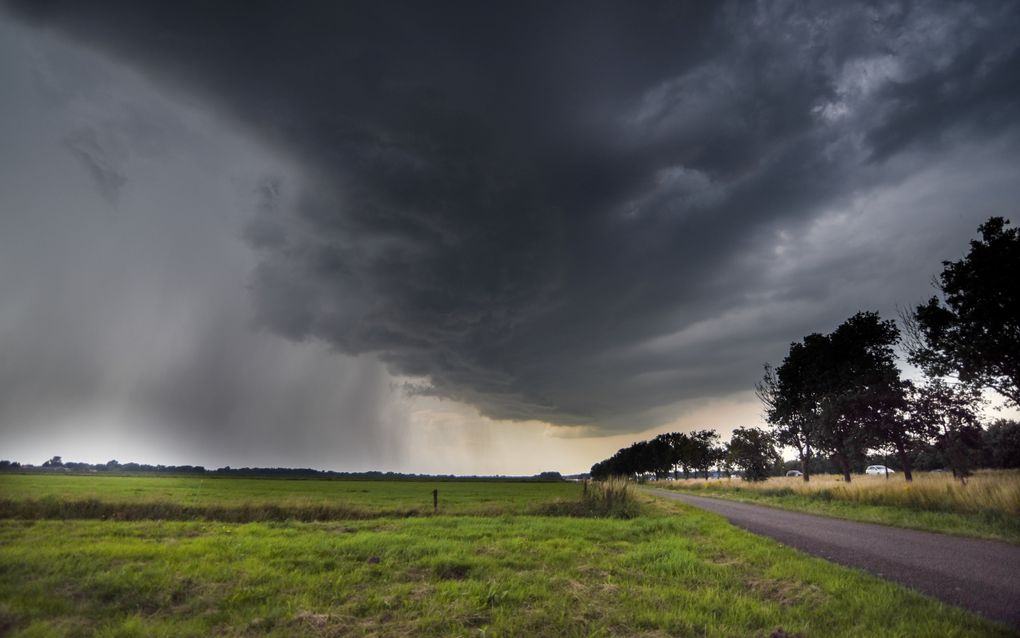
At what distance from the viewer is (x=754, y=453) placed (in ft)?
250

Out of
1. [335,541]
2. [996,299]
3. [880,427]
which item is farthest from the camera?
[880,427]

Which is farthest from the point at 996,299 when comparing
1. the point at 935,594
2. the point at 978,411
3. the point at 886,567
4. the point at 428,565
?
the point at 428,565

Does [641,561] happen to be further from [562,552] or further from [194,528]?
[194,528]

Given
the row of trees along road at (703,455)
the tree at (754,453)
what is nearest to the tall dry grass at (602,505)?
the row of trees along road at (703,455)

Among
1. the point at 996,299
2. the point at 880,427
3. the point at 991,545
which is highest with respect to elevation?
the point at 996,299

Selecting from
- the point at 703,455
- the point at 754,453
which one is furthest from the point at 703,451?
the point at 754,453

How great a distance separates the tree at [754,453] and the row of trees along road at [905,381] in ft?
0.53

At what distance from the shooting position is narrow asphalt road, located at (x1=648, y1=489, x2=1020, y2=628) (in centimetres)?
800

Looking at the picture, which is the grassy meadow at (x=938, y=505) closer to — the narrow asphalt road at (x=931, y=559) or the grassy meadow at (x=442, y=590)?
the narrow asphalt road at (x=931, y=559)

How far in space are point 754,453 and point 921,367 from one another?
4931cm

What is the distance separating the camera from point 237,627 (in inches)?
269

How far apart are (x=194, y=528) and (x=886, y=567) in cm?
2229

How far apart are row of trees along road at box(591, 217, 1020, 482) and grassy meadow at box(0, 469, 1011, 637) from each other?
23.6 meters

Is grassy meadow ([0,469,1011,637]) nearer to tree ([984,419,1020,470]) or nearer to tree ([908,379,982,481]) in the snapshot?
tree ([908,379,982,481])
